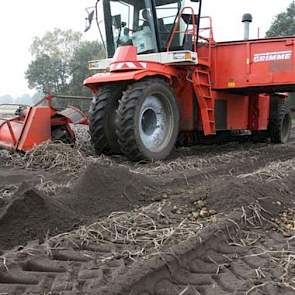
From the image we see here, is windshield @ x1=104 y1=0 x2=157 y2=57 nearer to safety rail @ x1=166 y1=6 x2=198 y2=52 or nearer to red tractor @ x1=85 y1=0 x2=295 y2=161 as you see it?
red tractor @ x1=85 y1=0 x2=295 y2=161

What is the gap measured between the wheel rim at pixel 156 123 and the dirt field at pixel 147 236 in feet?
6.40

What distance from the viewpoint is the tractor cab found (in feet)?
29.7

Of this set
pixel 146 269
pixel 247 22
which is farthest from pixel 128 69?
pixel 146 269

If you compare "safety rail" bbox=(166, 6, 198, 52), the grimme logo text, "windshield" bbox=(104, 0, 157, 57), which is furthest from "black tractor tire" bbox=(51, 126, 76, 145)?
the grimme logo text

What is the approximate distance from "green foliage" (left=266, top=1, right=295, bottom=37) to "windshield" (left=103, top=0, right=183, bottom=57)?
23389 millimetres

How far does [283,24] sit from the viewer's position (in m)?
31.6

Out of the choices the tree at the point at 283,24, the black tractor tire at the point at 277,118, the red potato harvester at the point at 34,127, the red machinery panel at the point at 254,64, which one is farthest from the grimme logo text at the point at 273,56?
the tree at the point at 283,24

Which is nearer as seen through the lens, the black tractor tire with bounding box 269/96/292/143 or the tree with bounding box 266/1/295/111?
the black tractor tire with bounding box 269/96/292/143

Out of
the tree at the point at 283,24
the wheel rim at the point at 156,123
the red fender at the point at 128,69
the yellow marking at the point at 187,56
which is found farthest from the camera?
the tree at the point at 283,24

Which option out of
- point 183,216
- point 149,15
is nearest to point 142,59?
point 149,15

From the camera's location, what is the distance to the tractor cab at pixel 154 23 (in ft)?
29.7

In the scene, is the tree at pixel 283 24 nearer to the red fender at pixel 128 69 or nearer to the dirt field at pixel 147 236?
the red fender at pixel 128 69

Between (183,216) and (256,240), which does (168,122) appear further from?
(256,240)

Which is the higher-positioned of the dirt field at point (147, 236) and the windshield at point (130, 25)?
the windshield at point (130, 25)
